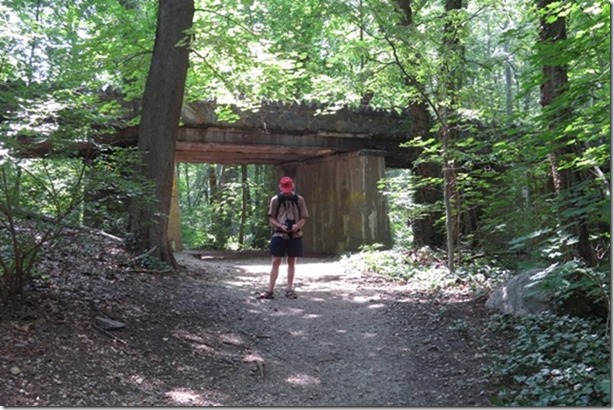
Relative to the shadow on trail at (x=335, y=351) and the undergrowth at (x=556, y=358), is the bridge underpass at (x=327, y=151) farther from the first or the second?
the undergrowth at (x=556, y=358)

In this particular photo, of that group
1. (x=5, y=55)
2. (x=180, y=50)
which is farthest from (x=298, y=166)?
(x=5, y=55)

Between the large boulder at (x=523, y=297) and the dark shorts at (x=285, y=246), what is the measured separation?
246 cm

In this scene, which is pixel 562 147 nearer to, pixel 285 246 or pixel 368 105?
pixel 285 246

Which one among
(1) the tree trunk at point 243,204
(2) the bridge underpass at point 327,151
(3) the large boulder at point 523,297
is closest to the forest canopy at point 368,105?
(3) the large boulder at point 523,297

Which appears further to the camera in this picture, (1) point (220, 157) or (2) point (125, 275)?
(1) point (220, 157)

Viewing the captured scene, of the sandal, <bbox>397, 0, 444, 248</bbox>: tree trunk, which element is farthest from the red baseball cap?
<bbox>397, 0, 444, 248</bbox>: tree trunk

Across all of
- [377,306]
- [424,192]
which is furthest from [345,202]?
[377,306]

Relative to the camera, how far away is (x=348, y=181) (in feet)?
45.0

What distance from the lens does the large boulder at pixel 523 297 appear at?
5.43 m

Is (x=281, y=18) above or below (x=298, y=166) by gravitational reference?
above

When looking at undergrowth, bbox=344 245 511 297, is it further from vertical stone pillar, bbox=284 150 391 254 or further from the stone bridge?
the stone bridge

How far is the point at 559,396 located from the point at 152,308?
3.96 m

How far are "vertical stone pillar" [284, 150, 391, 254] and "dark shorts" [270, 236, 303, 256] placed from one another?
21.1 ft

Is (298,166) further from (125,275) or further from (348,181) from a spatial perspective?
(125,275)
